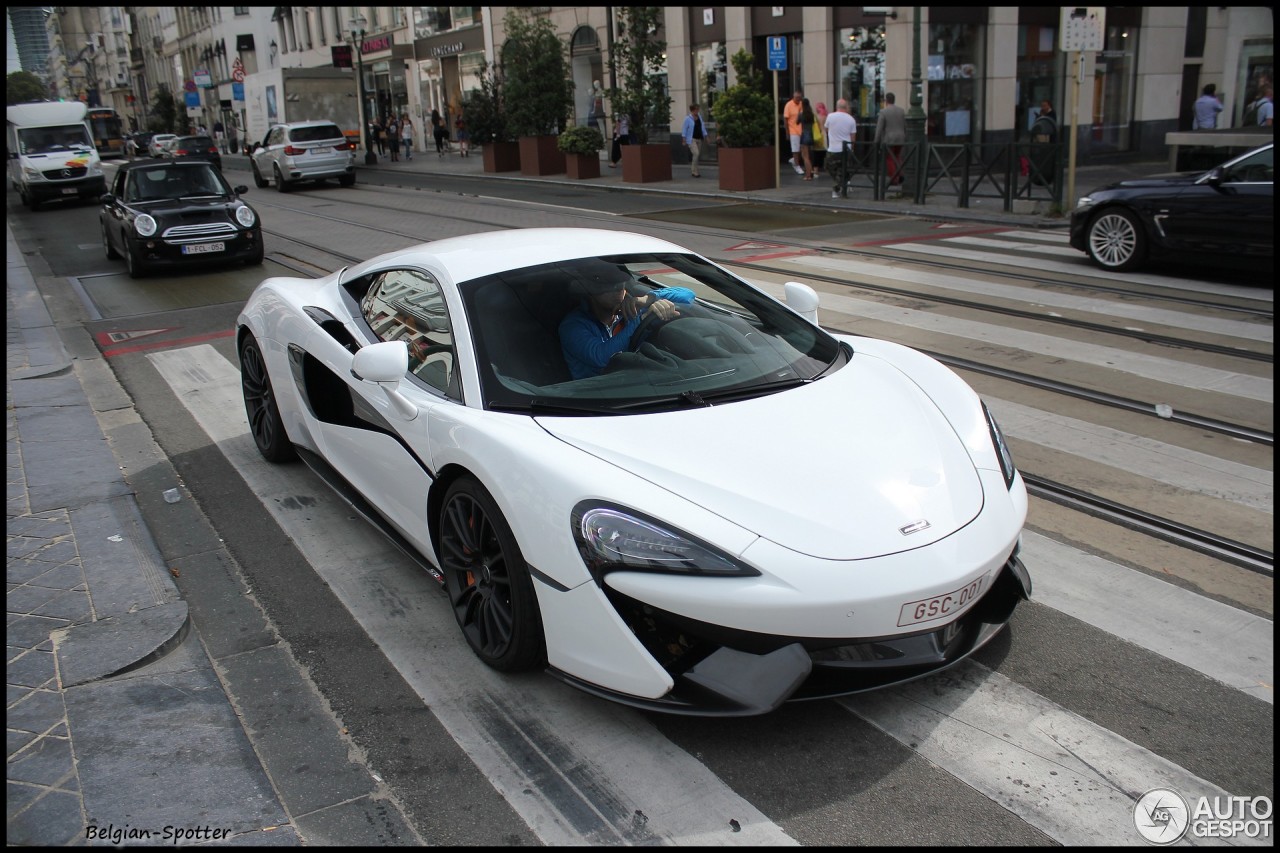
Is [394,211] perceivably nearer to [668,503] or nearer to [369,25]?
[668,503]

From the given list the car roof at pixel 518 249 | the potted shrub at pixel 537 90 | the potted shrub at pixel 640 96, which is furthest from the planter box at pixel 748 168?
the car roof at pixel 518 249

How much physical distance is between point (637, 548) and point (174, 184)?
13.9 metres

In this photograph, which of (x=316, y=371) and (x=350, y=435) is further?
(x=316, y=371)

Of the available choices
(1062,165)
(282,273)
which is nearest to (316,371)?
(282,273)

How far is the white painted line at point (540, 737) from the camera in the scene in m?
2.91

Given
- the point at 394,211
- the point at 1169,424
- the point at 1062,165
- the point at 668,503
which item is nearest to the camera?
the point at 668,503

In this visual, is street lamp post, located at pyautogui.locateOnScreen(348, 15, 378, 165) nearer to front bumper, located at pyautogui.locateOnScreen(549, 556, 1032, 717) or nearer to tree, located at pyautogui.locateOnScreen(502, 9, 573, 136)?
tree, located at pyautogui.locateOnScreen(502, 9, 573, 136)

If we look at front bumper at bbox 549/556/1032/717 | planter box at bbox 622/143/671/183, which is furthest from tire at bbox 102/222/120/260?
front bumper at bbox 549/556/1032/717

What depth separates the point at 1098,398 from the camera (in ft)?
22.3

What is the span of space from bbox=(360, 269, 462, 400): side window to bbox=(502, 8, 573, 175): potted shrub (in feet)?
81.5

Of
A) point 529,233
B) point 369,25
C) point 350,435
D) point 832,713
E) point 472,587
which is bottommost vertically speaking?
point 832,713

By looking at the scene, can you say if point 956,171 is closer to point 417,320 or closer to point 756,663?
point 417,320

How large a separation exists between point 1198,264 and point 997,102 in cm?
1512

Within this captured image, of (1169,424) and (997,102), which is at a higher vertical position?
(997,102)
